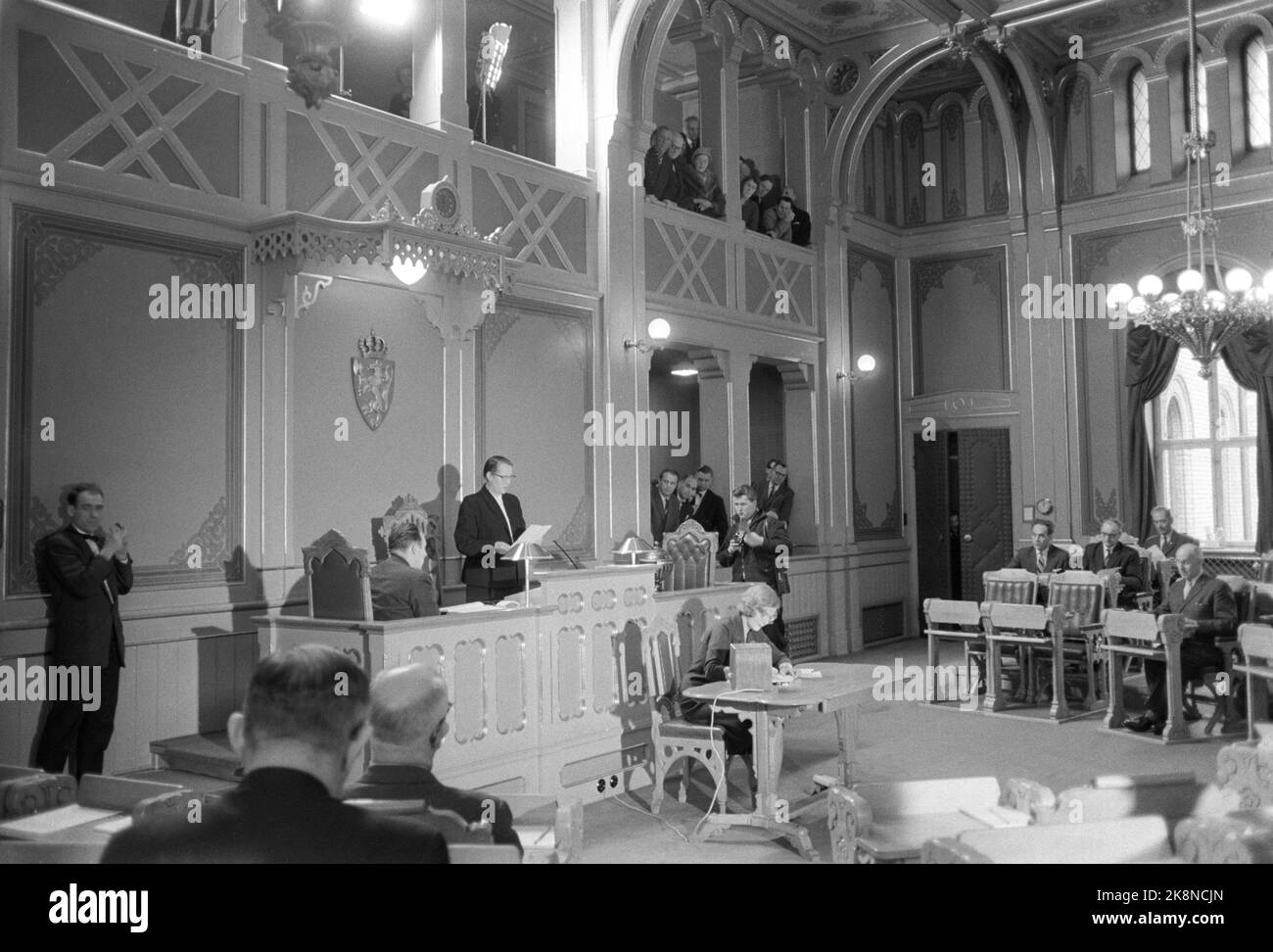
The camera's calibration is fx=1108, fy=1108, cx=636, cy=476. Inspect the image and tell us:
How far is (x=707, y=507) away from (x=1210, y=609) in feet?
12.4

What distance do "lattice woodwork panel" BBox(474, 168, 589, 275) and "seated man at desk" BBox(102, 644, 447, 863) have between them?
608 cm

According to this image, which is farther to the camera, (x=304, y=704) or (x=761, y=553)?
(x=761, y=553)

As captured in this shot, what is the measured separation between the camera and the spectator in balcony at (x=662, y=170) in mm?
9266

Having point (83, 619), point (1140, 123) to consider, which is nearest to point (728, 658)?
point (83, 619)

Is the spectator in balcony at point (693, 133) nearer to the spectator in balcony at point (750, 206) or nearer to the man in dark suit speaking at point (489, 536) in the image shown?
the spectator in balcony at point (750, 206)

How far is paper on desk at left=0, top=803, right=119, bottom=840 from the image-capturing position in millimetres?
2605

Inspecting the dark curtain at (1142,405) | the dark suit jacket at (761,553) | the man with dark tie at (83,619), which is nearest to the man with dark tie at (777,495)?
the dark suit jacket at (761,553)

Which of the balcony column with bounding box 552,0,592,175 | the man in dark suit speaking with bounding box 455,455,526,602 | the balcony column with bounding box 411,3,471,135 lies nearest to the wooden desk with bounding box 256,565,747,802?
the man in dark suit speaking with bounding box 455,455,526,602

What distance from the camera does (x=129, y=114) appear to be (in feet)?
18.6

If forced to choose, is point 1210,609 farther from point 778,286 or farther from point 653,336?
point 778,286

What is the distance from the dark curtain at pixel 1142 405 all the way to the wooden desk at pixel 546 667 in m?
6.46

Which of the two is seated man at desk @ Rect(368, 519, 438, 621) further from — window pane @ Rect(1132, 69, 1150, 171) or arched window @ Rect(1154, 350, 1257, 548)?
window pane @ Rect(1132, 69, 1150, 171)
